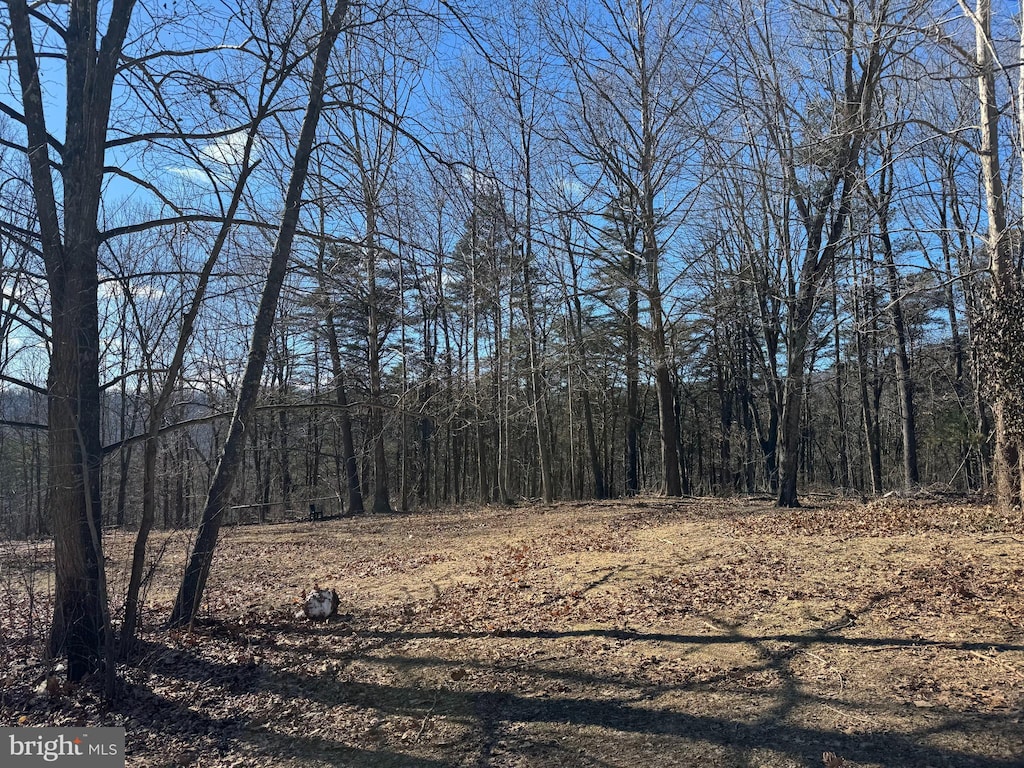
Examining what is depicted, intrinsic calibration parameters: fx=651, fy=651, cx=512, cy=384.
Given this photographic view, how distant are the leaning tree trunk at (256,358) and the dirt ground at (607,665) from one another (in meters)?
0.46

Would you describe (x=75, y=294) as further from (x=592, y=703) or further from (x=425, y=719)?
(x=592, y=703)

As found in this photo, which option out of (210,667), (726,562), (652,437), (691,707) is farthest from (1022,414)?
(652,437)

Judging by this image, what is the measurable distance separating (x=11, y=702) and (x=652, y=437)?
32.1 metres

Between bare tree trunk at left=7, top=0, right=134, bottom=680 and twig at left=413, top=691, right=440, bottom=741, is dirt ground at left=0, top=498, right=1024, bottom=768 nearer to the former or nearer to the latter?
twig at left=413, top=691, right=440, bottom=741

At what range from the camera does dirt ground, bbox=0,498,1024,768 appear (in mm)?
3572

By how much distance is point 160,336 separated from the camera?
4984 mm

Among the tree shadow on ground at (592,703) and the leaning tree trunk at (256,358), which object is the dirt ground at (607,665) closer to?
the tree shadow on ground at (592,703)

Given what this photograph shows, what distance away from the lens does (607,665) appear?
15.0 feet

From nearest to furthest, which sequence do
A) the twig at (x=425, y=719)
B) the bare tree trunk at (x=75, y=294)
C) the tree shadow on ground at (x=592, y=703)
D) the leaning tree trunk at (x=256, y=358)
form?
1. the tree shadow on ground at (x=592, y=703)
2. the twig at (x=425, y=719)
3. the bare tree trunk at (x=75, y=294)
4. the leaning tree trunk at (x=256, y=358)

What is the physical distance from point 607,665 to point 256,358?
413 cm

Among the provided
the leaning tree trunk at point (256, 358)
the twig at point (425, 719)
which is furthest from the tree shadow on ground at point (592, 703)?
the leaning tree trunk at point (256, 358)

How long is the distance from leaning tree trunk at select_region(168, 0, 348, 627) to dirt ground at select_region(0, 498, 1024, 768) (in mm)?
459

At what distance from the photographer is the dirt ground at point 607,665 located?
3572mm

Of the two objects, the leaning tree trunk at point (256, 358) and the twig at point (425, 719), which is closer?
the twig at point (425, 719)
